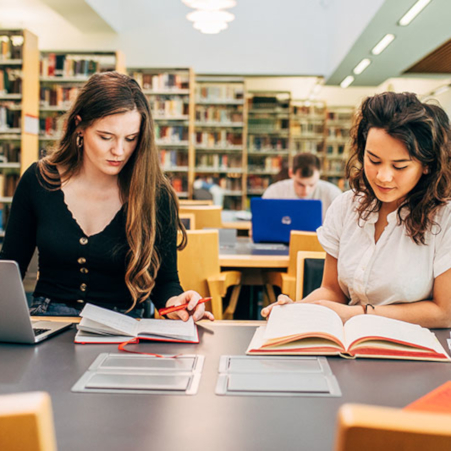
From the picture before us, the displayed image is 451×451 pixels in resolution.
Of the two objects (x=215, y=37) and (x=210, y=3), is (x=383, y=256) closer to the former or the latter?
(x=210, y=3)

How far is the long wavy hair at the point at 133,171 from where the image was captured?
5.23ft

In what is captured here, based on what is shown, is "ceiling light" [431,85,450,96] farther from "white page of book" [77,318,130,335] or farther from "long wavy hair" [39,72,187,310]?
"white page of book" [77,318,130,335]

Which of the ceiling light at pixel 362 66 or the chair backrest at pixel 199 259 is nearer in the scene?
the chair backrest at pixel 199 259

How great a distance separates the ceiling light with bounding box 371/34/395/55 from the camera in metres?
5.61

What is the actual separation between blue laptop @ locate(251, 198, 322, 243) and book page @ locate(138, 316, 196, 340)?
6.60 ft

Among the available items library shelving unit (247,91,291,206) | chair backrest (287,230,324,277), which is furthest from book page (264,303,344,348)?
library shelving unit (247,91,291,206)

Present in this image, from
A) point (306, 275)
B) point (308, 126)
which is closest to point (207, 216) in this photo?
point (306, 275)

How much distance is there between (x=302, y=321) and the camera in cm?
125

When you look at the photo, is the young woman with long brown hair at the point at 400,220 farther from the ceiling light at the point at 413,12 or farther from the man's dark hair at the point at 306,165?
the ceiling light at the point at 413,12

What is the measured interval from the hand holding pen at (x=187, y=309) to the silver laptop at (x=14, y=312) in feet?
1.03

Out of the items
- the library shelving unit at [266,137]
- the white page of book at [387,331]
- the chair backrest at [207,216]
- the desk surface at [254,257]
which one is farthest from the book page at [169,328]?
the library shelving unit at [266,137]

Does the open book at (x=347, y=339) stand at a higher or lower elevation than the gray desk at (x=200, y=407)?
higher

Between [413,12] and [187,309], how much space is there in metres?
4.30

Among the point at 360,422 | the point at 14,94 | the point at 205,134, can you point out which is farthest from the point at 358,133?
the point at 205,134
